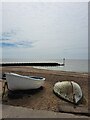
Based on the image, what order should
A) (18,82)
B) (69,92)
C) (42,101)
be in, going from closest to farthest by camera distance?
(42,101) → (69,92) → (18,82)

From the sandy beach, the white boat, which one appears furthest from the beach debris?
the white boat

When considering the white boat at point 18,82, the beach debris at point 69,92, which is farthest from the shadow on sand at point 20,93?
the beach debris at point 69,92

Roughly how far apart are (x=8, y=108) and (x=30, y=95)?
2.86 meters

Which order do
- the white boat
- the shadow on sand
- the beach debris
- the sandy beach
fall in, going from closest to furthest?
the sandy beach < the beach debris < the shadow on sand < the white boat

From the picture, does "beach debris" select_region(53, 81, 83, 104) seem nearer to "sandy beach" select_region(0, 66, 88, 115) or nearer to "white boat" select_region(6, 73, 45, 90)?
"sandy beach" select_region(0, 66, 88, 115)

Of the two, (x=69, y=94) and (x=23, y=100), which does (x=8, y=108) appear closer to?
(x=23, y=100)

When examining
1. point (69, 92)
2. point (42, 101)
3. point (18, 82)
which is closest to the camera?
point (42, 101)

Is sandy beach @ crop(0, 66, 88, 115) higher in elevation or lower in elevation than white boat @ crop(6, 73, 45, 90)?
lower

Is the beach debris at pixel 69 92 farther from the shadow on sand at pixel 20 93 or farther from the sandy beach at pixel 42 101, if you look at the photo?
the shadow on sand at pixel 20 93

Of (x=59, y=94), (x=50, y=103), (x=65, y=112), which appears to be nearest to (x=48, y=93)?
(x=59, y=94)

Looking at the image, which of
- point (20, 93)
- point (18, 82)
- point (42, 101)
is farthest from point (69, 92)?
point (18, 82)

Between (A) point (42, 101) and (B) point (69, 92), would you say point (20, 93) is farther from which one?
(B) point (69, 92)

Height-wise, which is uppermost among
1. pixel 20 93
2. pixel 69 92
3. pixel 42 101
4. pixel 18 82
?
pixel 18 82

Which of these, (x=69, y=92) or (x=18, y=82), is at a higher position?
(x=18, y=82)
